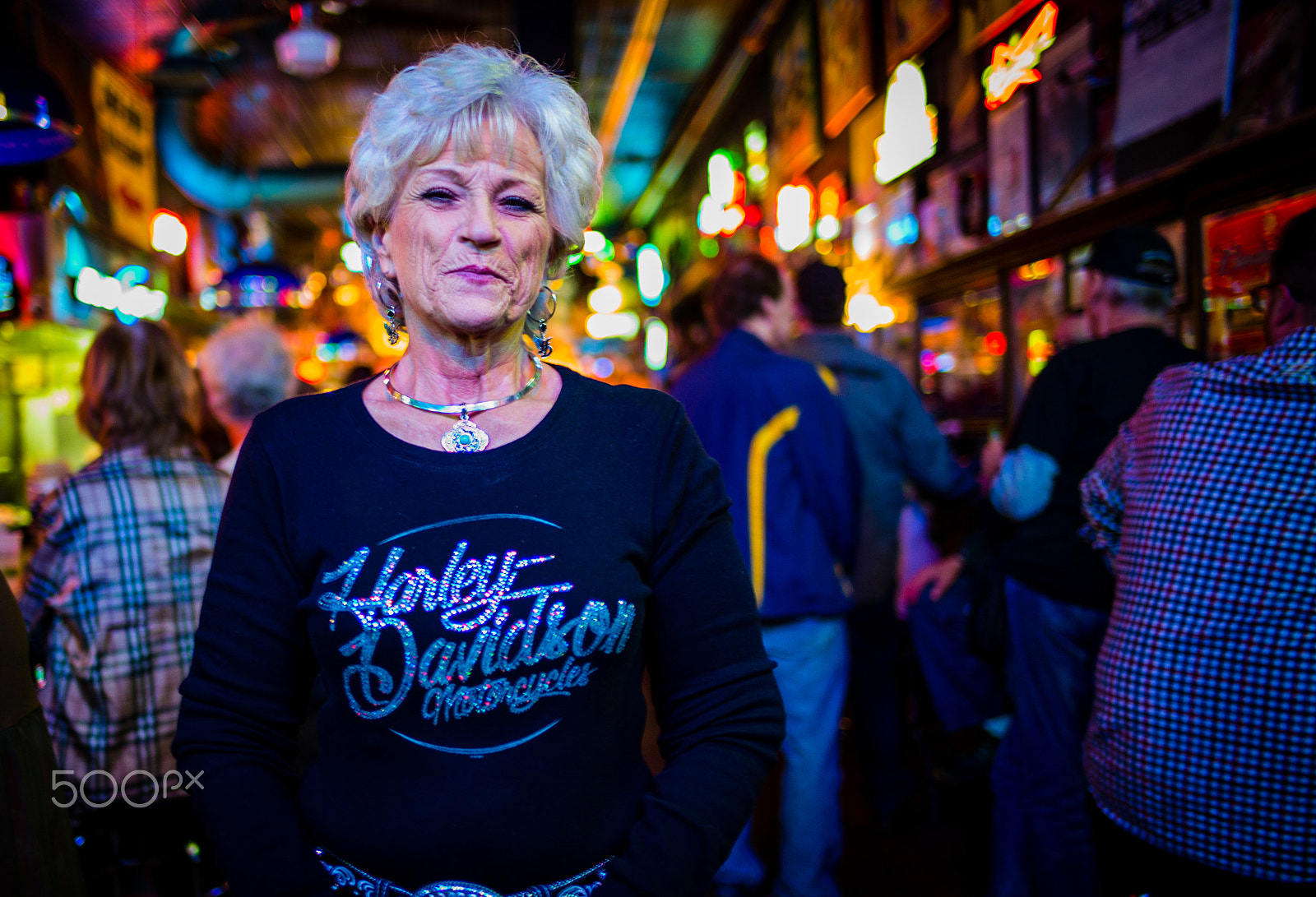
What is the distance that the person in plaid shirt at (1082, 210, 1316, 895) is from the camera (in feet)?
→ 4.70

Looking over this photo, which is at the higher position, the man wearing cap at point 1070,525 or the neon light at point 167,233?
the neon light at point 167,233

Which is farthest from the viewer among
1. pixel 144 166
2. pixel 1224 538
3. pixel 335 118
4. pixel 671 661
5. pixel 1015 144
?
pixel 335 118

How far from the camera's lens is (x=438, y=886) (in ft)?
3.88

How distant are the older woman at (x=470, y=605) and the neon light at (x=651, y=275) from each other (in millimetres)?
11151

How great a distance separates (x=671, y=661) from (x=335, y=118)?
39.0ft

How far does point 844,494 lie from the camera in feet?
9.07

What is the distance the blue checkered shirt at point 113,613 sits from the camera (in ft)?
7.12

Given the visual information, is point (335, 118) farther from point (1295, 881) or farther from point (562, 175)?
point (1295, 881)

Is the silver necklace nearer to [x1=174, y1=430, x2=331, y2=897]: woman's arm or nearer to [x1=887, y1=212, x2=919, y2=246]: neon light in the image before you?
[x1=174, y1=430, x2=331, y2=897]: woman's arm

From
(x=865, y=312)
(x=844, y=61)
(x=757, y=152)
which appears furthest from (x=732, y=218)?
(x=865, y=312)

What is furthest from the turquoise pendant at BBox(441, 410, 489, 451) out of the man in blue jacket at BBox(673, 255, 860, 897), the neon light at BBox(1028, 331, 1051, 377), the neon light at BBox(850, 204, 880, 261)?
the neon light at BBox(850, 204, 880, 261)

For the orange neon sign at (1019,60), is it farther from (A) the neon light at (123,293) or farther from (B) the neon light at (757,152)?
(A) the neon light at (123,293)

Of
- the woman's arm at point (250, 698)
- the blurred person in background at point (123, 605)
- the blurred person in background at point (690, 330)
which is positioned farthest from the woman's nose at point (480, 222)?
the blurred person in background at point (690, 330)

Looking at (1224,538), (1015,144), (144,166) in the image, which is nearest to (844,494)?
(1224,538)
